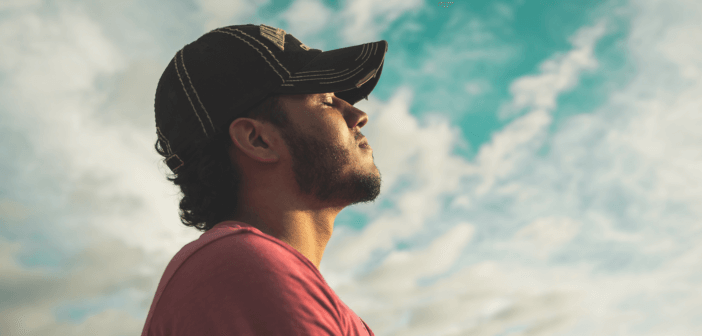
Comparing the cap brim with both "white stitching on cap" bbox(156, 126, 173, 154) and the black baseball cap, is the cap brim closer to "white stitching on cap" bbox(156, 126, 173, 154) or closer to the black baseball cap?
the black baseball cap

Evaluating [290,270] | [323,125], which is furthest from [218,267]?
[323,125]

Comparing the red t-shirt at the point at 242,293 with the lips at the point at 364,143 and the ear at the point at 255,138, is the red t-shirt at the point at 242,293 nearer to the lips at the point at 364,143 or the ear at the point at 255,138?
the ear at the point at 255,138

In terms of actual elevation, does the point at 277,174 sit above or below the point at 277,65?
below

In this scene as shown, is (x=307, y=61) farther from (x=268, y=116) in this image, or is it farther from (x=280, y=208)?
(x=280, y=208)

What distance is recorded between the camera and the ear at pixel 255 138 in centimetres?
342

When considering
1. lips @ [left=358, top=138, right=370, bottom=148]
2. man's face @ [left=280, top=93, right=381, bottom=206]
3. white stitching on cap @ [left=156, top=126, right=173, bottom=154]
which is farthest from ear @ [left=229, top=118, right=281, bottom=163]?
lips @ [left=358, top=138, right=370, bottom=148]

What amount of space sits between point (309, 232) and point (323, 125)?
2.60 ft

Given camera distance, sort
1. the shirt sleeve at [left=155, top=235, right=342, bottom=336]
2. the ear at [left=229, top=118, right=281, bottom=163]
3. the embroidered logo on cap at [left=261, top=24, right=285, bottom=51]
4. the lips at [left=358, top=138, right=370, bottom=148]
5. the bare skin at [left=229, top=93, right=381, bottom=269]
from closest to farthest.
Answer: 1. the shirt sleeve at [left=155, top=235, right=342, bottom=336]
2. the bare skin at [left=229, top=93, right=381, bottom=269]
3. the ear at [left=229, top=118, right=281, bottom=163]
4. the embroidered logo on cap at [left=261, top=24, right=285, bottom=51]
5. the lips at [left=358, top=138, right=370, bottom=148]

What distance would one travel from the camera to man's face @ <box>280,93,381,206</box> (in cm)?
338

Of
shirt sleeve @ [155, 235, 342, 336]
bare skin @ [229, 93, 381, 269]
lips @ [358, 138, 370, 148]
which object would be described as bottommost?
shirt sleeve @ [155, 235, 342, 336]

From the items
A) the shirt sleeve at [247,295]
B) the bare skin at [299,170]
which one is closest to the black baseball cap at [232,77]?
the bare skin at [299,170]

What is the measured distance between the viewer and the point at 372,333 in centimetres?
340

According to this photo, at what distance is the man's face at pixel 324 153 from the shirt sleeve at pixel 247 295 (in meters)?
1.12

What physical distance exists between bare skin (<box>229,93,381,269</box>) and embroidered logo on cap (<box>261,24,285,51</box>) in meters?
0.45
